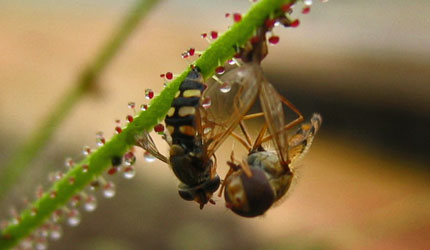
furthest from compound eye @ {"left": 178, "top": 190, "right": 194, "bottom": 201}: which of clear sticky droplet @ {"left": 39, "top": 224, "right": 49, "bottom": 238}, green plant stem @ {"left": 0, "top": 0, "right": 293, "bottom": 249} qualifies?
clear sticky droplet @ {"left": 39, "top": 224, "right": 49, "bottom": 238}

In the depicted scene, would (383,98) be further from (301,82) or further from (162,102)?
(162,102)

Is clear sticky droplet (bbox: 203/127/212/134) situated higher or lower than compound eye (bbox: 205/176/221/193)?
higher

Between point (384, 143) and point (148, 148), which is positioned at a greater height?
Answer: point (148, 148)

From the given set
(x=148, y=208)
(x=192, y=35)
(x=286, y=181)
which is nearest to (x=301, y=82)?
(x=192, y=35)

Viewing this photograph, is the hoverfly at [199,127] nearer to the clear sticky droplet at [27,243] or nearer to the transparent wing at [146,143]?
the transparent wing at [146,143]

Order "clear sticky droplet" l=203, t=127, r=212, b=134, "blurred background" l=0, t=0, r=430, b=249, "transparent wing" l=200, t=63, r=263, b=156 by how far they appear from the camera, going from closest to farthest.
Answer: "transparent wing" l=200, t=63, r=263, b=156 < "clear sticky droplet" l=203, t=127, r=212, b=134 < "blurred background" l=0, t=0, r=430, b=249

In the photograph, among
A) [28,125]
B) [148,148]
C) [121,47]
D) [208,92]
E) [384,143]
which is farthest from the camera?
[384,143]

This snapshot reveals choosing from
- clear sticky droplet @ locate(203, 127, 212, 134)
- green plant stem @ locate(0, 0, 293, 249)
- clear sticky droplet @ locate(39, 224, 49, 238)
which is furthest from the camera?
clear sticky droplet @ locate(39, 224, 49, 238)

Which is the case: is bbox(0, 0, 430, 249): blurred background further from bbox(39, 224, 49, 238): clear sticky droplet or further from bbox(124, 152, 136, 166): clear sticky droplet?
bbox(124, 152, 136, 166): clear sticky droplet
